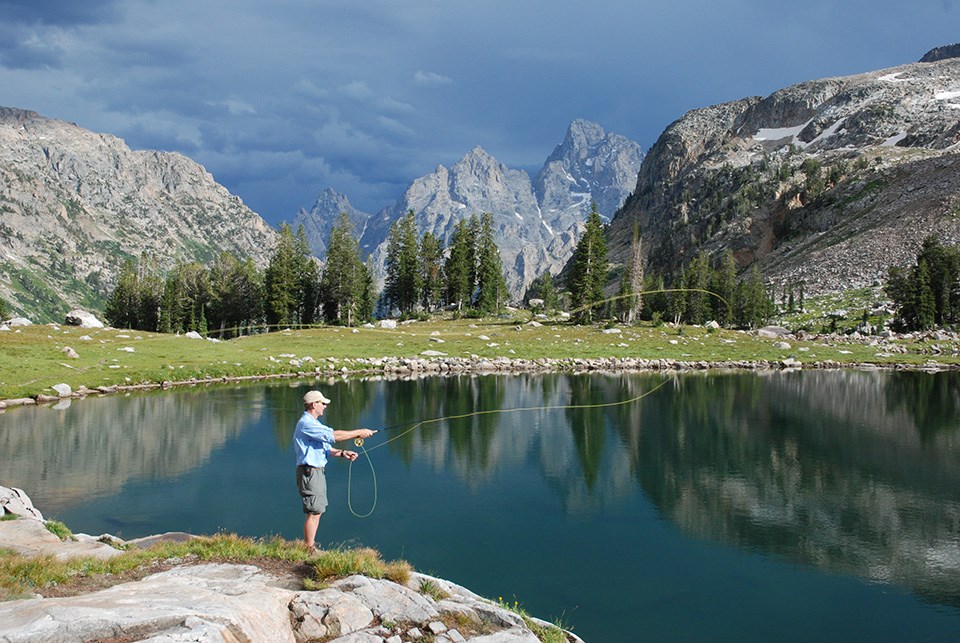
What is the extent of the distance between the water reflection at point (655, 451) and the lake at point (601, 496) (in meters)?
0.12

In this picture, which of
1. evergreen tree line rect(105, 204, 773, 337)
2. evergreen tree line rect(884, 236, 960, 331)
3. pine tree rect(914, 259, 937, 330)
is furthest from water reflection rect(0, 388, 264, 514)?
evergreen tree line rect(884, 236, 960, 331)

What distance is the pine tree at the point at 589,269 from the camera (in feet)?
270

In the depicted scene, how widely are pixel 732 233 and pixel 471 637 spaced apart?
195342mm

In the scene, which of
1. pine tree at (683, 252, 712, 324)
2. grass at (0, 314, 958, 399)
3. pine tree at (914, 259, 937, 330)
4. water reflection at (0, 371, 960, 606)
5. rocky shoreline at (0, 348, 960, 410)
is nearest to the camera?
water reflection at (0, 371, 960, 606)

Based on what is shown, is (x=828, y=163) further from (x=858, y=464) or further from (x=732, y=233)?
(x=858, y=464)

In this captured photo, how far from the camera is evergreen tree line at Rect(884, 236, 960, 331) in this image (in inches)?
3214

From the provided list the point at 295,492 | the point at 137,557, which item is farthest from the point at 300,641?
the point at 295,492

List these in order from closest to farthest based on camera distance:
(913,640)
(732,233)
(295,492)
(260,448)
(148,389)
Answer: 1. (913,640)
2. (295,492)
3. (260,448)
4. (148,389)
5. (732,233)

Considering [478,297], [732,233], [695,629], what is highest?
[732,233]

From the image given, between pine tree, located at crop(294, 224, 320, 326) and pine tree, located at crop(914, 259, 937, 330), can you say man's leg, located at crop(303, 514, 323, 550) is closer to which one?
pine tree, located at crop(294, 224, 320, 326)

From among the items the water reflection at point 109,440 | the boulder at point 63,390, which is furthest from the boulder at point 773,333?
the boulder at point 63,390

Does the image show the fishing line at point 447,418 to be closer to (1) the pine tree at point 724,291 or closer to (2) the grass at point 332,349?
(2) the grass at point 332,349

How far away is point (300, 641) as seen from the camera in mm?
7840

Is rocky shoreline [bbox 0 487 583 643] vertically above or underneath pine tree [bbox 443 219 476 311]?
underneath
